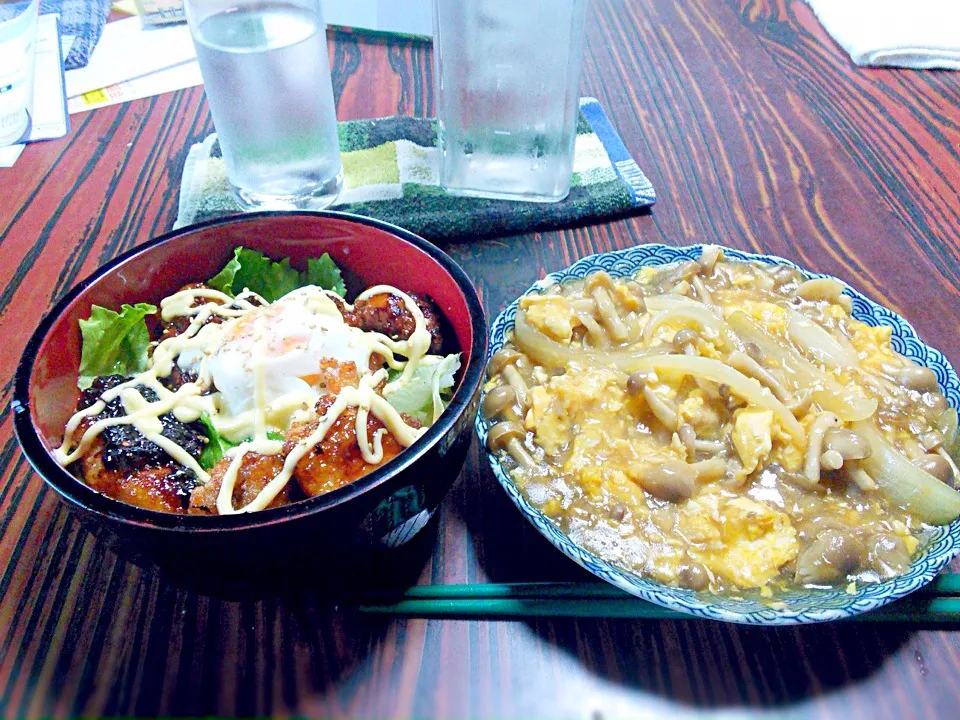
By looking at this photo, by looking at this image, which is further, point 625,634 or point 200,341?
point 200,341

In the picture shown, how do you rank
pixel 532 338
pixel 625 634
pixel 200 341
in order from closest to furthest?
pixel 625 634, pixel 200 341, pixel 532 338

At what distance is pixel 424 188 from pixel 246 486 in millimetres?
995

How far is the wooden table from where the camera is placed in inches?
31.8

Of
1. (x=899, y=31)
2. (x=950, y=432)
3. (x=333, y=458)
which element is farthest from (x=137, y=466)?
(x=899, y=31)

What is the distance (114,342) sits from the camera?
0.98 meters

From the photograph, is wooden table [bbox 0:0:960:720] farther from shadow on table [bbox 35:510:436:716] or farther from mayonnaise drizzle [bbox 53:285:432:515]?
mayonnaise drizzle [bbox 53:285:432:515]

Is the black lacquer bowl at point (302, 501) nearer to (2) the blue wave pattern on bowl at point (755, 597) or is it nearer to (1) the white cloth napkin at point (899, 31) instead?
(2) the blue wave pattern on bowl at point (755, 597)

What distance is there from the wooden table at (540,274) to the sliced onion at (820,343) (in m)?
0.29

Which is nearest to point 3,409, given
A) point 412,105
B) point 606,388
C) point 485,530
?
point 485,530

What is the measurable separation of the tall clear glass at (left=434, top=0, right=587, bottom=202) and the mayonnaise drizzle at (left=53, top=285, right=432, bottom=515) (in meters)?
0.60

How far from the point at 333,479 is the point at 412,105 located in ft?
4.75

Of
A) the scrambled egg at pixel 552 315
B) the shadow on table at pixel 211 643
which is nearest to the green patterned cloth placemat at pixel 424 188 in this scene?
the scrambled egg at pixel 552 315

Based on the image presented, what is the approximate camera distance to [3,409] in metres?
1.16

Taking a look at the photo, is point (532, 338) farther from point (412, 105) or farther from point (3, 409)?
point (412, 105)
